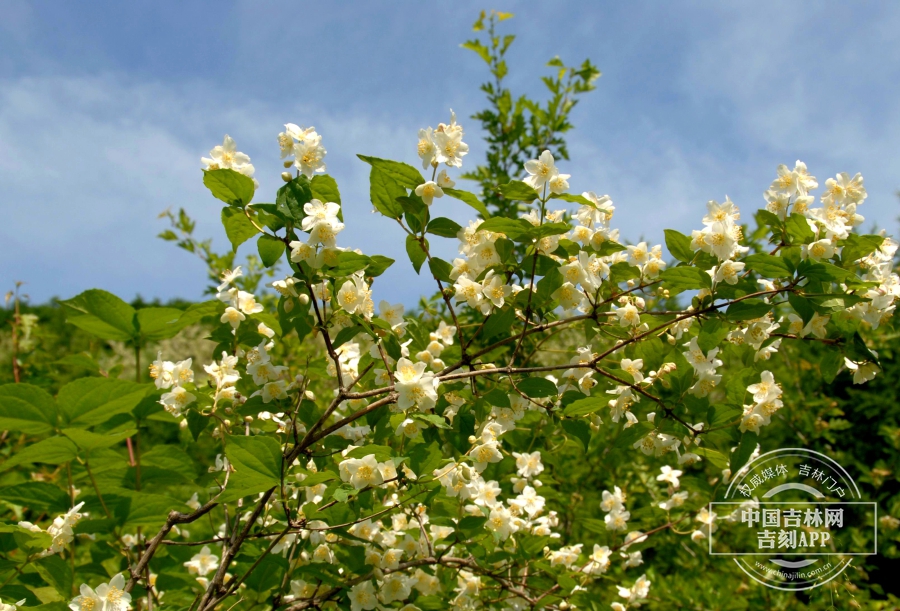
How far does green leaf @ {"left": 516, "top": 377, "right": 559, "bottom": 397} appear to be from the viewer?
1.43 meters

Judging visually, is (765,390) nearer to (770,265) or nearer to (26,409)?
(770,265)

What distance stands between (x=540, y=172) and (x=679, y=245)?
413 millimetres

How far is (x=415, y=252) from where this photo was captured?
1447mm

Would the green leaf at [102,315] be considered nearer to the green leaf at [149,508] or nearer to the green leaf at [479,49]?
the green leaf at [149,508]

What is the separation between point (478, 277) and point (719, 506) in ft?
6.22

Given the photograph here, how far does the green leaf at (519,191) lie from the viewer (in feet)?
4.36

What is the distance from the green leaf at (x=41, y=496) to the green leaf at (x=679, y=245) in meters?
1.76

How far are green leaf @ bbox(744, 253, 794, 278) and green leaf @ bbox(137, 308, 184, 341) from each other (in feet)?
4.87

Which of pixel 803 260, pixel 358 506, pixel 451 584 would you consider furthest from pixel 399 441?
pixel 803 260

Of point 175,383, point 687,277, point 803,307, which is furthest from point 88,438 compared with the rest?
point 803,307

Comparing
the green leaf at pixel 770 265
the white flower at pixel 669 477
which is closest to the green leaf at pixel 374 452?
the green leaf at pixel 770 265

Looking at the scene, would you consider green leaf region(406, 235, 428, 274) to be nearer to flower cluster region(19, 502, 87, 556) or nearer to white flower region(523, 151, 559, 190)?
white flower region(523, 151, 559, 190)

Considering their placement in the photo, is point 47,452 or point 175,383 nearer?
point 47,452

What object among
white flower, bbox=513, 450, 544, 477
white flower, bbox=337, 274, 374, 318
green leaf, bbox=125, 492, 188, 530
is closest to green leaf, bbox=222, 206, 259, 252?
white flower, bbox=337, 274, 374, 318
